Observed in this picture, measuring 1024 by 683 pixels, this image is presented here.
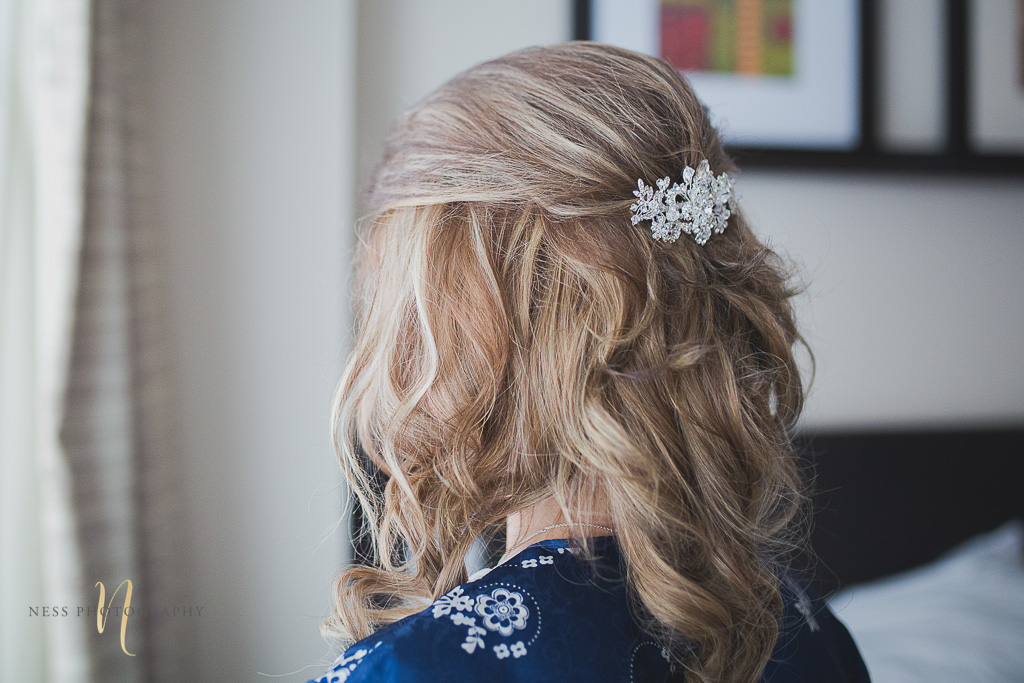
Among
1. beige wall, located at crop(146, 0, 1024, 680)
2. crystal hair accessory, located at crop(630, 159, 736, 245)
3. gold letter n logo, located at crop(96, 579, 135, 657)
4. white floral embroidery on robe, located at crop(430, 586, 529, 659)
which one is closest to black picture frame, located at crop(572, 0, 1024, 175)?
beige wall, located at crop(146, 0, 1024, 680)

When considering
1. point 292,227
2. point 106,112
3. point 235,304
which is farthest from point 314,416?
point 106,112

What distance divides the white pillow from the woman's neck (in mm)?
710

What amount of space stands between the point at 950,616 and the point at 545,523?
1.01 meters

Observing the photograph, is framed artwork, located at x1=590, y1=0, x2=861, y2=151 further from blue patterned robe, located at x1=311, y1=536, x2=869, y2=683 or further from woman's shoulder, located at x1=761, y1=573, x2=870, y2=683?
blue patterned robe, located at x1=311, y1=536, x2=869, y2=683

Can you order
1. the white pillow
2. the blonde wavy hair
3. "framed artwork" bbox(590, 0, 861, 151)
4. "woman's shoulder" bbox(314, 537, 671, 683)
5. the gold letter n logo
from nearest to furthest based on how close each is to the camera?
"woman's shoulder" bbox(314, 537, 671, 683)
the blonde wavy hair
the gold letter n logo
the white pillow
"framed artwork" bbox(590, 0, 861, 151)

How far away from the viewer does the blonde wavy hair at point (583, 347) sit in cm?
54

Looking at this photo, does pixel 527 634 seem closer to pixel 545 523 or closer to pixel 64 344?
pixel 545 523

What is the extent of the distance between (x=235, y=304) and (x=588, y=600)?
877mm

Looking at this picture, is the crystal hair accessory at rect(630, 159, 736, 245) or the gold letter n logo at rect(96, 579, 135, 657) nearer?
the crystal hair accessory at rect(630, 159, 736, 245)

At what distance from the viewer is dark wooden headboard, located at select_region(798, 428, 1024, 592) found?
137cm

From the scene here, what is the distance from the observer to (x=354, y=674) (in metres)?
0.43

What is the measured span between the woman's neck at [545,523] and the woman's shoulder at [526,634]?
2 centimetres

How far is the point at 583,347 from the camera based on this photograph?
21.6 inches

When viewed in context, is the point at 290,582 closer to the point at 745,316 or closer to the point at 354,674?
the point at 354,674
